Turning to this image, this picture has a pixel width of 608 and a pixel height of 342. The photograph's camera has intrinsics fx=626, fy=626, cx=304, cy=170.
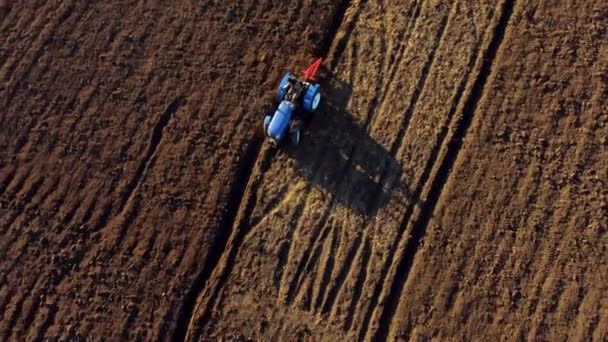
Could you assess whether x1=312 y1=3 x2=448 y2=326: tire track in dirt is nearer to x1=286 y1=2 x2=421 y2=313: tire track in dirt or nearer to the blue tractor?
x1=286 y1=2 x2=421 y2=313: tire track in dirt

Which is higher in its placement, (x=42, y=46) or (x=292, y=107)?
(x=292, y=107)

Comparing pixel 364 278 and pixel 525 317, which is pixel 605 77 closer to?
pixel 525 317

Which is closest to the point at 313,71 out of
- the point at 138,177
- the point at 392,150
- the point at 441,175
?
the point at 392,150

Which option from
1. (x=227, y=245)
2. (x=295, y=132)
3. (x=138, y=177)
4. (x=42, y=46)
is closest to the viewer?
(x=227, y=245)

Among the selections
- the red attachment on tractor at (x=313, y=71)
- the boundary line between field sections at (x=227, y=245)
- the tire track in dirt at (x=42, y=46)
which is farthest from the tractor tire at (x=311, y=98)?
the tire track in dirt at (x=42, y=46)

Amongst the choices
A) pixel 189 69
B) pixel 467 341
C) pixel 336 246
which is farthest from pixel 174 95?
pixel 467 341

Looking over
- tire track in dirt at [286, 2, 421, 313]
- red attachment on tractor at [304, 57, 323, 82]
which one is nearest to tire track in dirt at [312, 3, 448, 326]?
tire track in dirt at [286, 2, 421, 313]

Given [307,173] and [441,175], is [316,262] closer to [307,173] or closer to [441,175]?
[307,173]
